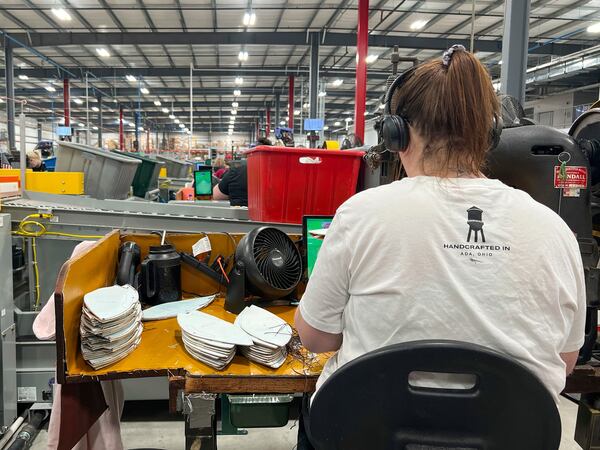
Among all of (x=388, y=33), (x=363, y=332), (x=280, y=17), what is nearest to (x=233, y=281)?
(x=363, y=332)

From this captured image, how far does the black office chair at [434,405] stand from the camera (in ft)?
2.16

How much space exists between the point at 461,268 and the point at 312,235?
1143 mm

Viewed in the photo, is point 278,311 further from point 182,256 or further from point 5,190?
point 5,190

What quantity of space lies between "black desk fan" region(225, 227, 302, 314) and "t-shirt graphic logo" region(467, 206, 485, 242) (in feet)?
3.46

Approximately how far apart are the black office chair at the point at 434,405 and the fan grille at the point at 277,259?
1.04 meters

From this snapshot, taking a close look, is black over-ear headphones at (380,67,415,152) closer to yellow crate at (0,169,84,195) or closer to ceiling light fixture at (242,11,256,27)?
yellow crate at (0,169,84,195)

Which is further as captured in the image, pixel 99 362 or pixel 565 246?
pixel 99 362

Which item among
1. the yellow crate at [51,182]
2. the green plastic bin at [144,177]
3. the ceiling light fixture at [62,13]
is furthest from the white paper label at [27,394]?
the ceiling light fixture at [62,13]

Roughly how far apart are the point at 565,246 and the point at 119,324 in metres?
1.21

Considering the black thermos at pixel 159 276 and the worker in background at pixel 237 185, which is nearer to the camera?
the black thermos at pixel 159 276

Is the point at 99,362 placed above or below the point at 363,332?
below

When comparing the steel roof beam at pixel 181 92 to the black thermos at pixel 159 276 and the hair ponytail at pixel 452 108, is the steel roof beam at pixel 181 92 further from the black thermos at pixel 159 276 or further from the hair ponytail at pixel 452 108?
the hair ponytail at pixel 452 108

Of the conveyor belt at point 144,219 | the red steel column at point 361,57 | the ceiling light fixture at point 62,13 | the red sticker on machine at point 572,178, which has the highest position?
the ceiling light fixture at point 62,13

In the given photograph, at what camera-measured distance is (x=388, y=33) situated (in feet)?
31.1
